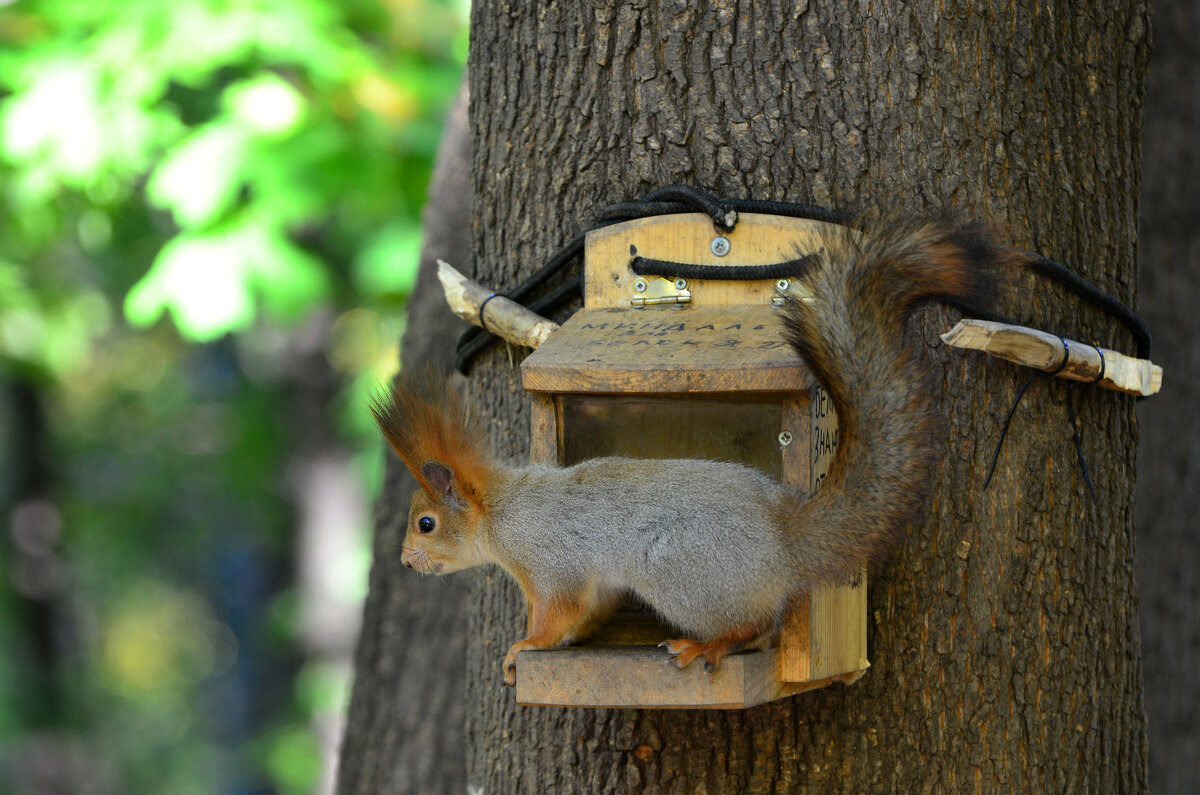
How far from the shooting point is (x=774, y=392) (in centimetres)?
173

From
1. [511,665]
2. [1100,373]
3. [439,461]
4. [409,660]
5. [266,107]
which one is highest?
[266,107]

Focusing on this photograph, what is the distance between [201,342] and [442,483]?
7449 millimetres

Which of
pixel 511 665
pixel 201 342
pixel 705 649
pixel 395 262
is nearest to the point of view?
pixel 705 649

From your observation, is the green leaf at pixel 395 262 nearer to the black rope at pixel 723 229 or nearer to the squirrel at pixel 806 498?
the black rope at pixel 723 229

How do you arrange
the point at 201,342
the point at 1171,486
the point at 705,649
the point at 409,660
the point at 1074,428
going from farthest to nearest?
the point at 201,342
the point at 409,660
the point at 1171,486
the point at 1074,428
the point at 705,649

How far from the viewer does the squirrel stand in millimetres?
1669

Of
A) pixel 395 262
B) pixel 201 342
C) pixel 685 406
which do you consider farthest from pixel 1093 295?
pixel 201 342

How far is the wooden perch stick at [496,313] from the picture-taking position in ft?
A: 6.82

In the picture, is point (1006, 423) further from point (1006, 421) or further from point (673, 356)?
point (673, 356)

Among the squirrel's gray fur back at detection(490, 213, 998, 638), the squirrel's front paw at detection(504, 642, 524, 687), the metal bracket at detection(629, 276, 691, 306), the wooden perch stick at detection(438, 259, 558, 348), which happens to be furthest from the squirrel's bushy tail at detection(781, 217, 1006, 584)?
the wooden perch stick at detection(438, 259, 558, 348)

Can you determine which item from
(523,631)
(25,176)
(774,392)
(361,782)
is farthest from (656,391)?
(25,176)

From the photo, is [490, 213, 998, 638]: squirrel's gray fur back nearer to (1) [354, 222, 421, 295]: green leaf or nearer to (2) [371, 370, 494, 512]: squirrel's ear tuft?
(2) [371, 370, 494, 512]: squirrel's ear tuft

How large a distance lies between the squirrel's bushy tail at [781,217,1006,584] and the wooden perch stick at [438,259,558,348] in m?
0.53

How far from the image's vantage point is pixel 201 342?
29.1 ft
